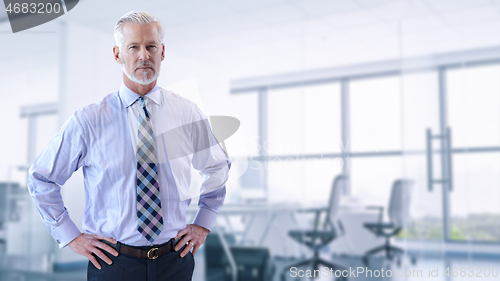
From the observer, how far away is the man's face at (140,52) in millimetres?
1395

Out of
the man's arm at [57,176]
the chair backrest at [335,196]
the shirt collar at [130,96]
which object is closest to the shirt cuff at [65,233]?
the man's arm at [57,176]

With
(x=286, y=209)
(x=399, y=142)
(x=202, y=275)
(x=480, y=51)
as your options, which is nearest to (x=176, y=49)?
(x=286, y=209)

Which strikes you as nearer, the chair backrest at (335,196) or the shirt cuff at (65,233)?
the shirt cuff at (65,233)

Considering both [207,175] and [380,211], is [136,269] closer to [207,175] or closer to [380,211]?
[207,175]

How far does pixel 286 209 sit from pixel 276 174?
0.95 ft

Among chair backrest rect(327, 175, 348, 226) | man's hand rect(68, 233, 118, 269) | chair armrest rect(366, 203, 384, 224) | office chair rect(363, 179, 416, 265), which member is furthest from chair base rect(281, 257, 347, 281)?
man's hand rect(68, 233, 118, 269)

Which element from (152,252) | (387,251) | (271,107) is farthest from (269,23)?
(387,251)

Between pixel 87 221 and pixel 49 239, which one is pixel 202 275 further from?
pixel 87 221

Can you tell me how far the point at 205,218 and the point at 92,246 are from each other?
385 millimetres

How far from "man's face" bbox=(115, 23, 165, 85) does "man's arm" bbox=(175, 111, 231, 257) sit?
264 mm

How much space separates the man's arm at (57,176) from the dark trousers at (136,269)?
58 mm

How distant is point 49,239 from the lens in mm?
3541

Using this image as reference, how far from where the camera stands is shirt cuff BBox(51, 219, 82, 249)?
4.52 feet

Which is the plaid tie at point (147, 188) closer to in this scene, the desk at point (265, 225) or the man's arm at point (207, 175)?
the man's arm at point (207, 175)
